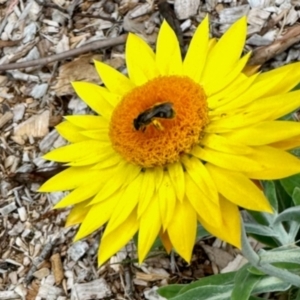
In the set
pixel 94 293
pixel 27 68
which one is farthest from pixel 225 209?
pixel 27 68

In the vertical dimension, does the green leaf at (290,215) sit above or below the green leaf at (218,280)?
above

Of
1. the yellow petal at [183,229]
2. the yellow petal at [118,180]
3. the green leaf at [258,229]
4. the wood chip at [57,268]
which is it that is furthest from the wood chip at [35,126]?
the yellow petal at [183,229]

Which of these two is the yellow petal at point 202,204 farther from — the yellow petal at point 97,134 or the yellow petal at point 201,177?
the yellow petal at point 97,134

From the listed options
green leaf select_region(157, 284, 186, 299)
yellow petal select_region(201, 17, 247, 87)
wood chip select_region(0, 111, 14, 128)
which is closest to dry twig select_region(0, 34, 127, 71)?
wood chip select_region(0, 111, 14, 128)

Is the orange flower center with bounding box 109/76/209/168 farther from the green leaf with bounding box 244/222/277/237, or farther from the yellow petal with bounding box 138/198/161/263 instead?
the green leaf with bounding box 244/222/277/237

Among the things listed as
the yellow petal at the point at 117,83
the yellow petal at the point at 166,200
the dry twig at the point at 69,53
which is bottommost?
the dry twig at the point at 69,53

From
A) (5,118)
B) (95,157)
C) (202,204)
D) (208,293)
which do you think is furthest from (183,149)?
(5,118)
